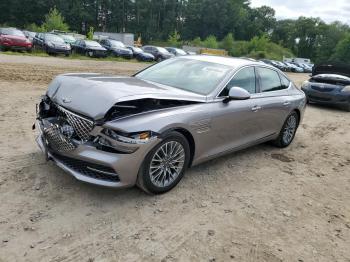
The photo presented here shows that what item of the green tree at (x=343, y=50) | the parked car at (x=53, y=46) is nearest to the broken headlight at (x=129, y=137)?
the parked car at (x=53, y=46)

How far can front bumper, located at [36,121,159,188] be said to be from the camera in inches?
139

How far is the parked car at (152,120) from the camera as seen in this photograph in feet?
11.7

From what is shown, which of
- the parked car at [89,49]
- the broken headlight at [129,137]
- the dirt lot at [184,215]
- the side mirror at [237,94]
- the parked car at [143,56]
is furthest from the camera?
the parked car at [143,56]

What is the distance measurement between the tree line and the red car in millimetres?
61773

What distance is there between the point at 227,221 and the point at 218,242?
42 centimetres

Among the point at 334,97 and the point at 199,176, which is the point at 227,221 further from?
the point at 334,97

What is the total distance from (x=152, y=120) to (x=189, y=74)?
1.52m

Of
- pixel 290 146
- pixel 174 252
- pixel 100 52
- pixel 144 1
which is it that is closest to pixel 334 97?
pixel 290 146

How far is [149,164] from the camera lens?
A: 3.77 m

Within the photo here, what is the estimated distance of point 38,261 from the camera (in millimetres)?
2834

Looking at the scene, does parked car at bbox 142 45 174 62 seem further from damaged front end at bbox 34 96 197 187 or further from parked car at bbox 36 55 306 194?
damaged front end at bbox 34 96 197 187

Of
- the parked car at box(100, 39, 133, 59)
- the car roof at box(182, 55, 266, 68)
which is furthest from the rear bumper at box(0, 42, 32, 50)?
the car roof at box(182, 55, 266, 68)

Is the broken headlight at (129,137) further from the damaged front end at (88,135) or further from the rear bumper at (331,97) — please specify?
the rear bumper at (331,97)

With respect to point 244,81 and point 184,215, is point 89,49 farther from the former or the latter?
point 184,215
